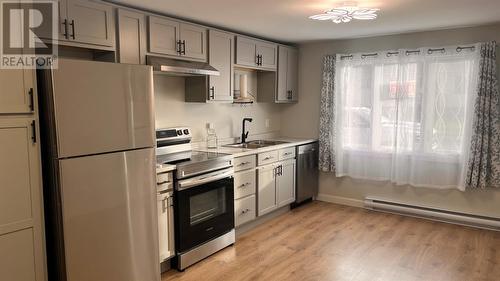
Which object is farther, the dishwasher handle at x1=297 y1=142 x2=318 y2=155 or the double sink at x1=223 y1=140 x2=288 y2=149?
the dishwasher handle at x1=297 y1=142 x2=318 y2=155

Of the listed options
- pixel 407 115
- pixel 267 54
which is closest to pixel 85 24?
pixel 267 54

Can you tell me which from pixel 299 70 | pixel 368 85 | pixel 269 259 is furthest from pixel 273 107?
pixel 269 259

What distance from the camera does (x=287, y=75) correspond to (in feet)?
16.8

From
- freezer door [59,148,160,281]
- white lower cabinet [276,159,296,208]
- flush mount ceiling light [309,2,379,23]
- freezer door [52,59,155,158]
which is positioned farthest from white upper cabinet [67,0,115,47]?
white lower cabinet [276,159,296,208]

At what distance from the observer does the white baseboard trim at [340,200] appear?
16.6 feet

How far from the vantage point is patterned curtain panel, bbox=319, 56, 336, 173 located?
16.3 feet

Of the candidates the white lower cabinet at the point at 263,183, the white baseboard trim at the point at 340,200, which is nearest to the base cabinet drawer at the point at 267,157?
the white lower cabinet at the point at 263,183

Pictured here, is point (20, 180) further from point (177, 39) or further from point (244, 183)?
point (244, 183)

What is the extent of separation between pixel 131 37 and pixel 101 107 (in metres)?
0.94

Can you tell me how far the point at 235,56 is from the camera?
4.16 m

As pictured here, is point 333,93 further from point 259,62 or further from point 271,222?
point 271,222

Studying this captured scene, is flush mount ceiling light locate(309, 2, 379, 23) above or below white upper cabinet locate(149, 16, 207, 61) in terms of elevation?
above

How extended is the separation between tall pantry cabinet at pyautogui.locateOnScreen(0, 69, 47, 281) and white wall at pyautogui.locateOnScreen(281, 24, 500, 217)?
3.86 metres

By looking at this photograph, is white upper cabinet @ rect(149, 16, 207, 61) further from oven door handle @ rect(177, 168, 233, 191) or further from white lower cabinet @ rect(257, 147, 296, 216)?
white lower cabinet @ rect(257, 147, 296, 216)
